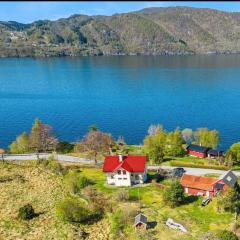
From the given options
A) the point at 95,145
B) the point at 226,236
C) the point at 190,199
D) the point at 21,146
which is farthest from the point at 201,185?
the point at 21,146

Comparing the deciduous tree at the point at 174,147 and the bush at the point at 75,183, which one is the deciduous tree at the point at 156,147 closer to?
the deciduous tree at the point at 174,147

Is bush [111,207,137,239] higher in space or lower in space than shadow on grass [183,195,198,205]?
higher

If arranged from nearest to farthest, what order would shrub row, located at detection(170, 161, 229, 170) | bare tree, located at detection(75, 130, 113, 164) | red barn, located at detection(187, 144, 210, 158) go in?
1. shrub row, located at detection(170, 161, 229, 170)
2. bare tree, located at detection(75, 130, 113, 164)
3. red barn, located at detection(187, 144, 210, 158)

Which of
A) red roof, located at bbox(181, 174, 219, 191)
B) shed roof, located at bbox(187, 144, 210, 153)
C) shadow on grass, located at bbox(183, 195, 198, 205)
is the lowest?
shadow on grass, located at bbox(183, 195, 198, 205)

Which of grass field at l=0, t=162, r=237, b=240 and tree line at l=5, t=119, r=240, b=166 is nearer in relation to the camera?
grass field at l=0, t=162, r=237, b=240

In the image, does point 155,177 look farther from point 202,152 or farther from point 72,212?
point 72,212

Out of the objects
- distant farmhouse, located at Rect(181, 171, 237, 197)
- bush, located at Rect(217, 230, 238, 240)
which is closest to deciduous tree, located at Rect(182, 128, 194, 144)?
distant farmhouse, located at Rect(181, 171, 237, 197)

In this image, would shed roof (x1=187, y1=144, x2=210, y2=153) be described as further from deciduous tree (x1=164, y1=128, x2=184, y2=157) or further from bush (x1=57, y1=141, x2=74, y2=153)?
bush (x1=57, y1=141, x2=74, y2=153)
